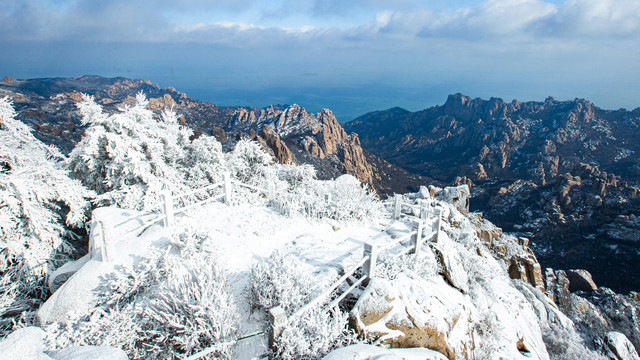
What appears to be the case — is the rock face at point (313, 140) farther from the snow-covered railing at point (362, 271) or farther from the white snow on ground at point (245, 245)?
the snow-covered railing at point (362, 271)

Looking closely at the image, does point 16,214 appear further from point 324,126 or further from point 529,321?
point 324,126

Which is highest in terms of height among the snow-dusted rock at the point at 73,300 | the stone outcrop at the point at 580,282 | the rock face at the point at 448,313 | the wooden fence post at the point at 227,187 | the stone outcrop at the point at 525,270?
the wooden fence post at the point at 227,187

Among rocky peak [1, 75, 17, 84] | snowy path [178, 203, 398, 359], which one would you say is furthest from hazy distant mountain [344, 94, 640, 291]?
rocky peak [1, 75, 17, 84]

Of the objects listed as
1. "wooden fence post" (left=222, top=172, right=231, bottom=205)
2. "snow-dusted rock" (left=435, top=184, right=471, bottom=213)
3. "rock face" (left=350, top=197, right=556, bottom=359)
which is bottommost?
"snow-dusted rock" (left=435, top=184, right=471, bottom=213)

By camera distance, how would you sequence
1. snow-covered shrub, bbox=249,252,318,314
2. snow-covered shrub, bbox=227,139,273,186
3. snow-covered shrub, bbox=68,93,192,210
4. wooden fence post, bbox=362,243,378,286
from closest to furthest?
snow-covered shrub, bbox=249,252,318,314 < wooden fence post, bbox=362,243,378,286 < snow-covered shrub, bbox=68,93,192,210 < snow-covered shrub, bbox=227,139,273,186

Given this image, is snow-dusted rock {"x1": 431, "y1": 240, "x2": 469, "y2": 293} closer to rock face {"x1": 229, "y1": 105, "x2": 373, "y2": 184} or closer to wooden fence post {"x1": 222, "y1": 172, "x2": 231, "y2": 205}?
wooden fence post {"x1": 222, "y1": 172, "x2": 231, "y2": 205}

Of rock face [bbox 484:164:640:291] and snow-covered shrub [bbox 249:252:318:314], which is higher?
snow-covered shrub [bbox 249:252:318:314]

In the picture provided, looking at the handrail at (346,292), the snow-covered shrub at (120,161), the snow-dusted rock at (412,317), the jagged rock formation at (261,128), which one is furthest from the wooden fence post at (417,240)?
the jagged rock formation at (261,128)
